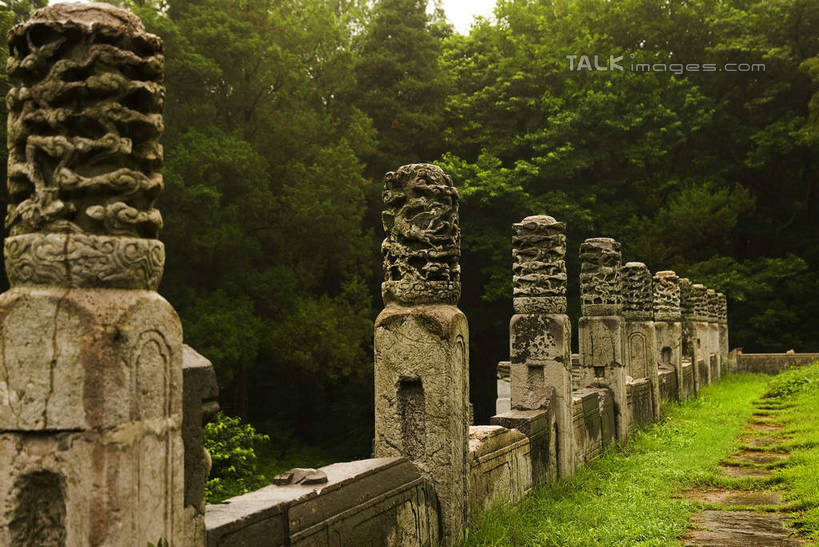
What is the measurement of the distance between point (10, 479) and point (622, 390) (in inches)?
410

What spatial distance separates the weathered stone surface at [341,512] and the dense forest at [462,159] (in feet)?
49.9

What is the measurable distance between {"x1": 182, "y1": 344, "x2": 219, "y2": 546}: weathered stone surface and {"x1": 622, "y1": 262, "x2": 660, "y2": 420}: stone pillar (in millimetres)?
12008

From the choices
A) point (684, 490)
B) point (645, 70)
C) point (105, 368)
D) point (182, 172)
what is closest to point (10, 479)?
point (105, 368)

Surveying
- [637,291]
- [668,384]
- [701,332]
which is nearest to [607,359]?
[637,291]

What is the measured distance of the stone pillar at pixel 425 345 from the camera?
5.97 metres

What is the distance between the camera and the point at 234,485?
14.1 meters

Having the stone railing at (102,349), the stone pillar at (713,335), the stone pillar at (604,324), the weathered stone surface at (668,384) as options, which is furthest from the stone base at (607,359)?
the stone pillar at (713,335)

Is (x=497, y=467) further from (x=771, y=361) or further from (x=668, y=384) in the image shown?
(x=771, y=361)

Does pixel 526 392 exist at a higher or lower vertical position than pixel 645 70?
lower

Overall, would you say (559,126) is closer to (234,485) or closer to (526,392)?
(234,485)

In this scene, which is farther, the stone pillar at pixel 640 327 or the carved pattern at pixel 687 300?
the carved pattern at pixel 687 300

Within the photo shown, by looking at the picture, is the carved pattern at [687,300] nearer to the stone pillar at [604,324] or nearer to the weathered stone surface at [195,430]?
the stone pillar at [604,324]

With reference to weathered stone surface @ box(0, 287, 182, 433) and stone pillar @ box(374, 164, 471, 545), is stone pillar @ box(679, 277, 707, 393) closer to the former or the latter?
stone pillar @ box(374, 164, 471, 545)

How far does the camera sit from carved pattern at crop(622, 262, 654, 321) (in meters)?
14.9
